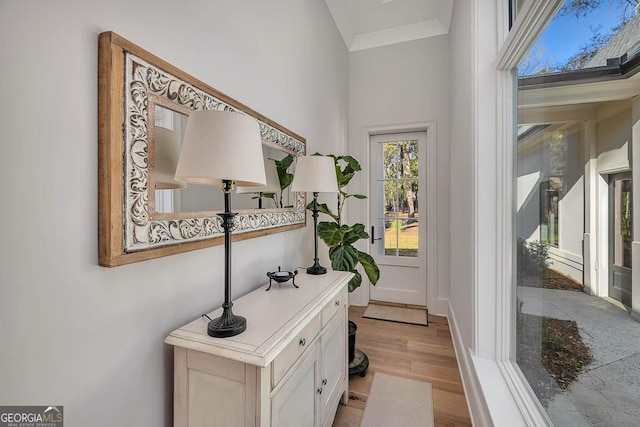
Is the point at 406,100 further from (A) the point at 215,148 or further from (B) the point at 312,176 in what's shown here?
(A) the point at 215,148

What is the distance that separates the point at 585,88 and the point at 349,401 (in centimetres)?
200

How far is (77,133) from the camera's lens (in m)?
0.73

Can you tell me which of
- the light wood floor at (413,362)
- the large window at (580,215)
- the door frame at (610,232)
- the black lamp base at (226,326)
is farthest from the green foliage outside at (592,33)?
the light wood floor at (413,362)

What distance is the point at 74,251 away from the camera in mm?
732

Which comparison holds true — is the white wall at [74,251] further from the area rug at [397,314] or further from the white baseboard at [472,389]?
the area rug at [397,314]

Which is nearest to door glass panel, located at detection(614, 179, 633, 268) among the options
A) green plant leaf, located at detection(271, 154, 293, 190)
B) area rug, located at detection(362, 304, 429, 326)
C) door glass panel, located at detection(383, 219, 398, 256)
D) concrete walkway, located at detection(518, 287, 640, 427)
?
concrete walkway, located at detection(518, 287, 640, 427)

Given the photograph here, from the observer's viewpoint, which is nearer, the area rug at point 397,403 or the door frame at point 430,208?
the area rug at point 397,403

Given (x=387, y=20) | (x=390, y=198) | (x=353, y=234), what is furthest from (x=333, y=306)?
(x=387, y=20)

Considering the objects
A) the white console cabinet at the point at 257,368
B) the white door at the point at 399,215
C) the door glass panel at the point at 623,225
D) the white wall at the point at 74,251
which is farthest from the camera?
the white door at the point at 399,215

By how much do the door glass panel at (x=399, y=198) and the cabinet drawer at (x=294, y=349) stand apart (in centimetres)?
Result: 232

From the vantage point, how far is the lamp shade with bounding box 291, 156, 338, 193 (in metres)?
1.59

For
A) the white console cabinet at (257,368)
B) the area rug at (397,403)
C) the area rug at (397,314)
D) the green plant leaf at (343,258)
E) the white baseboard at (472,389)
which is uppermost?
the green plant leaf at (343,258)

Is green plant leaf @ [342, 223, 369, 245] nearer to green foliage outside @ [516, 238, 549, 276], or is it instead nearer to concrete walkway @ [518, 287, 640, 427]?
green foliage outside @ [516, 238, 549, 276]

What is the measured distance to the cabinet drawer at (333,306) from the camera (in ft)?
4.51
